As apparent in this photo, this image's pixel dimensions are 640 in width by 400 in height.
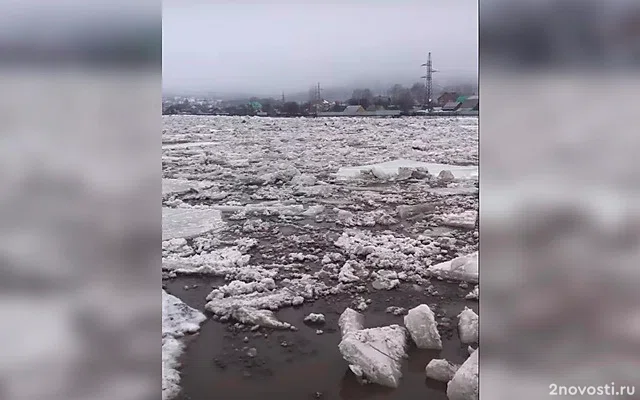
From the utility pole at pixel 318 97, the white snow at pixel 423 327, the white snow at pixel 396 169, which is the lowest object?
the white snow at pixel 423 327

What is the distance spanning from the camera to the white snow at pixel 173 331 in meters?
1.03

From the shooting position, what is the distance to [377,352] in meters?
1.11

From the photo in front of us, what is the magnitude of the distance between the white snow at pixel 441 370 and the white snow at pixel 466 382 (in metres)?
0.01

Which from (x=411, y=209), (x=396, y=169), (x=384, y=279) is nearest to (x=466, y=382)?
(x=384, y=279)

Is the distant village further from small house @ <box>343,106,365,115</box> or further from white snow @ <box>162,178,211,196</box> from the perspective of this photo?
white snow @ <box>162,178,211,196</box>

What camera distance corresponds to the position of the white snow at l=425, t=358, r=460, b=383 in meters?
1.10

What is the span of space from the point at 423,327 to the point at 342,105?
0.59 metres

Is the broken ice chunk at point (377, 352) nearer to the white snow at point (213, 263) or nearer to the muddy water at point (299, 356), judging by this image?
the muddy water at point (299, 356)

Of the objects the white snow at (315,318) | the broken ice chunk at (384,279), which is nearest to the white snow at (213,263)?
the white snow at (315,318)

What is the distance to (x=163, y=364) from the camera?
3.35 feet
